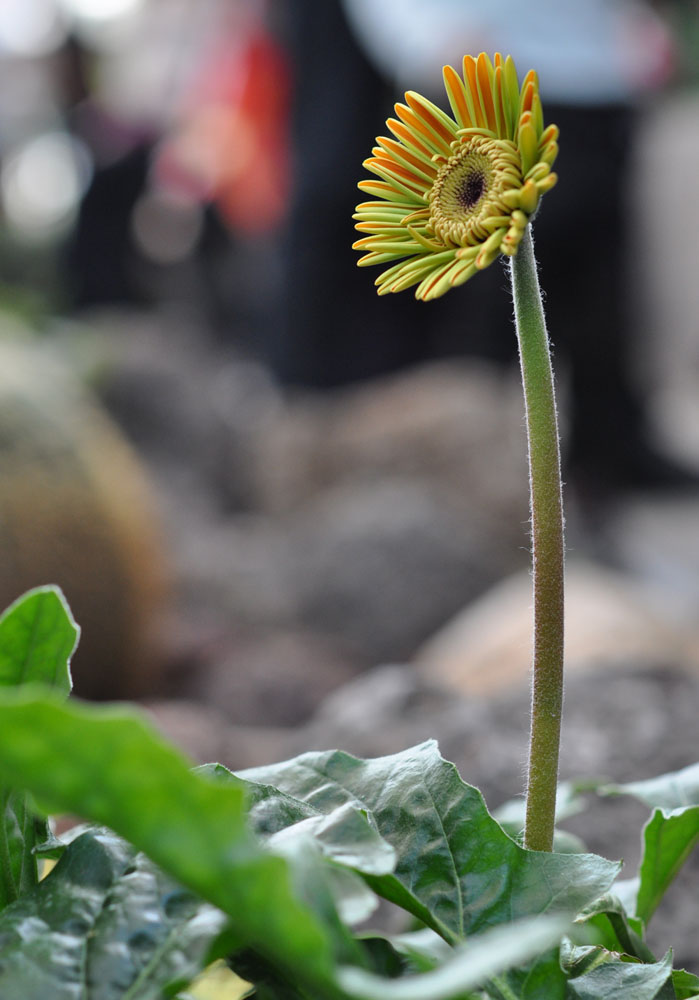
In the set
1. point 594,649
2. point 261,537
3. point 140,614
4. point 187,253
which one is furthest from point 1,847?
point 187,253

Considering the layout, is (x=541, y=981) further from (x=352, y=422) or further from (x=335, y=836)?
(x=352, y=422)

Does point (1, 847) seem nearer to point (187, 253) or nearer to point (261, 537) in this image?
point (261, 537)

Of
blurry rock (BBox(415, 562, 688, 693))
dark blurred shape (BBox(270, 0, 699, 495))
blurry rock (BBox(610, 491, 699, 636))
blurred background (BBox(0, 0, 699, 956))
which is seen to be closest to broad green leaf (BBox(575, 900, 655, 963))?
blurred background (BBox(0, 0, 699, 956))

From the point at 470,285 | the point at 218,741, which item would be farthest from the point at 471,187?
the point at 470,285

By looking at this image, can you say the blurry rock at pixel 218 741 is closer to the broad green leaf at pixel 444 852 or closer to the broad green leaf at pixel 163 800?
the broad green leaf at pixel 444 852

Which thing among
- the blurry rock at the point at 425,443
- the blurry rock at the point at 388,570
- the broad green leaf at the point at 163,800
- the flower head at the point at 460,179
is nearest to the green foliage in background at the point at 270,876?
the broad green leaf at the point at 163,800

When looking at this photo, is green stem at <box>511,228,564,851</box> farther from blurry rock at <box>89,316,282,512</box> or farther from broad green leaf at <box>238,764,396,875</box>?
blurry rock at <box>89,316,282,512</box>
